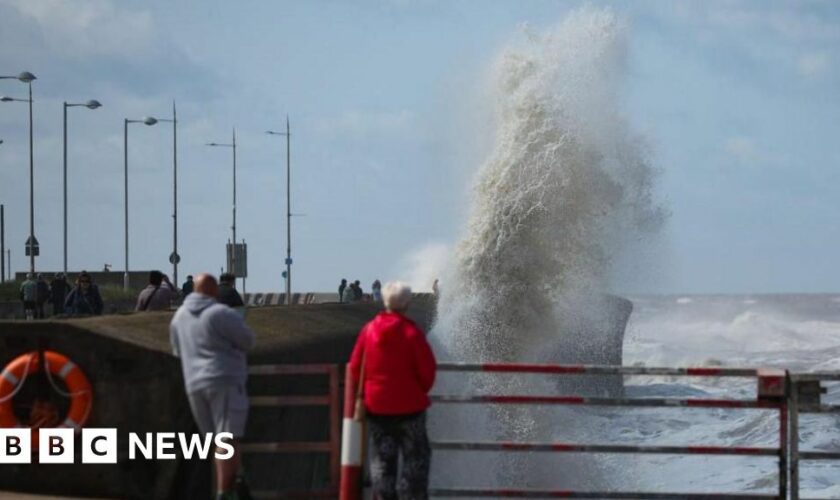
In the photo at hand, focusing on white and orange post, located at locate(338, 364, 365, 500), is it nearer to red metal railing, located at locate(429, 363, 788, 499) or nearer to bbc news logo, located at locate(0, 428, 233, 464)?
red metal railing, located at locate(429, 363, 788, 499)

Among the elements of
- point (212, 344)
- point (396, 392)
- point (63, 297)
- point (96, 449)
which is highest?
point (212, 344)

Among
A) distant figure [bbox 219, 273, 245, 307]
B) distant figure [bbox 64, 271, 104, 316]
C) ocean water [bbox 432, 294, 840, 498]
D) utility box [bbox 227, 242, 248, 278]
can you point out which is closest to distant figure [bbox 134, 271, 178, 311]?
distant figure [bbox 219, 273, 245, 307]

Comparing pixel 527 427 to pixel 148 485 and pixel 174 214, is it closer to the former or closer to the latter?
pixel 148 485

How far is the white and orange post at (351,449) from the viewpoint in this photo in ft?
30.3

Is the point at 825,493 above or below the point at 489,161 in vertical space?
below

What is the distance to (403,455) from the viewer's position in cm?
890

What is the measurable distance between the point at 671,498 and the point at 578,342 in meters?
36.2

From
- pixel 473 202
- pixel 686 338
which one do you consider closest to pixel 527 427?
pixel 473 202

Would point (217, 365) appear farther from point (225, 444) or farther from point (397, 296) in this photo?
point (397, 296)

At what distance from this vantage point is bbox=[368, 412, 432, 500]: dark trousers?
8828 mm

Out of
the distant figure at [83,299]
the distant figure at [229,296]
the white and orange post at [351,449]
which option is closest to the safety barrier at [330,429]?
the white and orange post at [351,449]

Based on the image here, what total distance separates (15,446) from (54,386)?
0.57 m

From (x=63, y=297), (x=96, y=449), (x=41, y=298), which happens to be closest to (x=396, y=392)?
(x=96, y=449)

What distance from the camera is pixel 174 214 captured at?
2874 inches
